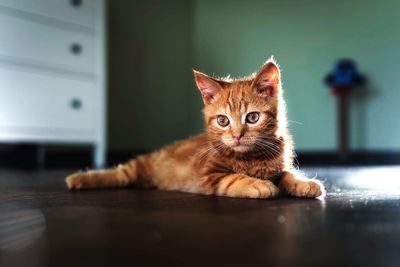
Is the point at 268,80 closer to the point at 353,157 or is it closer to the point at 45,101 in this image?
the point at 45,101

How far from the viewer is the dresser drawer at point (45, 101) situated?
2617 mm

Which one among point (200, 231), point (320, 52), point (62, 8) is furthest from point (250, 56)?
point (200, 231)

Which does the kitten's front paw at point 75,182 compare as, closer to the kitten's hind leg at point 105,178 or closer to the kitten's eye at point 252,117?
the kitten's hind leg at point 105,178

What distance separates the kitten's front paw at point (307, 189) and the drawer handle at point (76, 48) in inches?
82.3

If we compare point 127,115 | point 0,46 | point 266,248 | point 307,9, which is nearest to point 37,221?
point 266,248

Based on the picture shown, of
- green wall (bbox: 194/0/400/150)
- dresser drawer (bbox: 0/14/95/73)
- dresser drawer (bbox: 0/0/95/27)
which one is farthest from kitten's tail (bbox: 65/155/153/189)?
green wall (bbox: 194/0/400/150)

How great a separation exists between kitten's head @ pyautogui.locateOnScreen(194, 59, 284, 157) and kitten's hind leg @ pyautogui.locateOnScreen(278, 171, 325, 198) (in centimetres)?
9

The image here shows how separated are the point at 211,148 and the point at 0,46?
181cm

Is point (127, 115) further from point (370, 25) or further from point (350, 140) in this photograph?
point (370, 25)

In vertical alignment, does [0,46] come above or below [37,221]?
above

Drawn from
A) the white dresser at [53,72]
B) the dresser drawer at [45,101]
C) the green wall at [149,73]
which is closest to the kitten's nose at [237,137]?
the white dresser at [53,72]

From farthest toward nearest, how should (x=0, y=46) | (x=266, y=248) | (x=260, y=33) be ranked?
1. (x=260, y=33)
2. (x=0, y=46)
3. (x=266, y=248)

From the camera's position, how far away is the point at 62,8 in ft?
9.18

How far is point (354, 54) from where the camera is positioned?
3443mm
